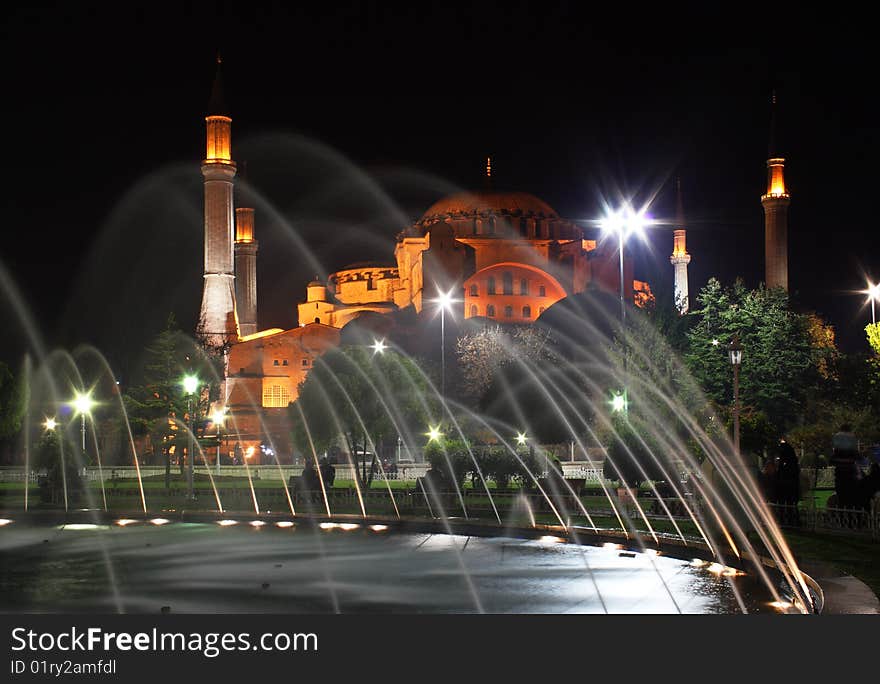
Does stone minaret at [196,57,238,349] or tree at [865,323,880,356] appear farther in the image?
stone minaret at [196,57,238,349]

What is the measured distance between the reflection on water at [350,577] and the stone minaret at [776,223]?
47977mm

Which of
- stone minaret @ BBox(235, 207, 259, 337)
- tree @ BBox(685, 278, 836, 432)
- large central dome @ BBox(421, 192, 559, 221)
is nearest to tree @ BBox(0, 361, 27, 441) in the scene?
tree @ BBox(685, 278, 836, 432)

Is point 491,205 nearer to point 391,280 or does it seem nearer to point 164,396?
point 391,280

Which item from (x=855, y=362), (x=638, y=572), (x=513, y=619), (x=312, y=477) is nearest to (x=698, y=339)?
(x=855, y=362)

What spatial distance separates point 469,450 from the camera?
25656mm

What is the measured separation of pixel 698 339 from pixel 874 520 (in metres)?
29.5

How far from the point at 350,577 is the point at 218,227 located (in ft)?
167

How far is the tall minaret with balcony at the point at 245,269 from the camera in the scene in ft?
256

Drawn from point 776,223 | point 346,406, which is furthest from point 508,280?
point 346,406

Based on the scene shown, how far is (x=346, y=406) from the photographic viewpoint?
34.1m

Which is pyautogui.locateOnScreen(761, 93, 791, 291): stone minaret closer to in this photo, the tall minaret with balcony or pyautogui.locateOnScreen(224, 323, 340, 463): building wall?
pyautogui.locateOnScreen(224, 323, 340, 463): building wall

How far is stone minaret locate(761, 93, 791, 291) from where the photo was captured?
62.6m

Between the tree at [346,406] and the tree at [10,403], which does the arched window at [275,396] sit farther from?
the tree at [346,406]

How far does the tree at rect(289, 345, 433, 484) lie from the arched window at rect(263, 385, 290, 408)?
36.6 m
